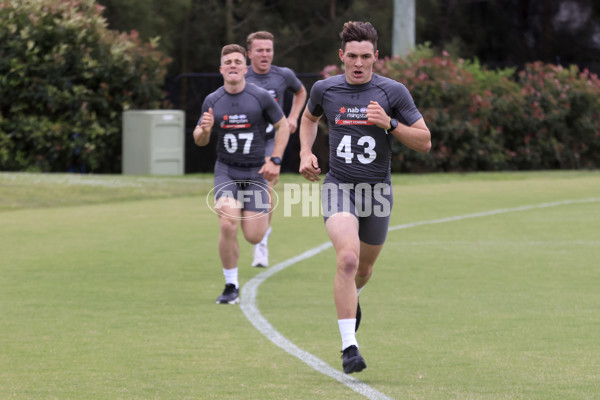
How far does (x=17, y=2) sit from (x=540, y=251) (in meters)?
16.1

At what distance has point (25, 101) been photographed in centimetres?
2647

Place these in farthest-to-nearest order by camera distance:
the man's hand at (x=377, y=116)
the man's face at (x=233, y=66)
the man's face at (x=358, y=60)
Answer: the man's face at (x=233, y=66) → the man's face at (x=358, y=60) → the man's hand at (x=377, y=116)

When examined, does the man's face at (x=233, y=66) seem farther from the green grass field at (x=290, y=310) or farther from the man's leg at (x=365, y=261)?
the man's leg at (x=365, y=261)

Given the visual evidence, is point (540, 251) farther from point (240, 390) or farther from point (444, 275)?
point (240, 390)

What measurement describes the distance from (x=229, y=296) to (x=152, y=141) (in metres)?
15.9

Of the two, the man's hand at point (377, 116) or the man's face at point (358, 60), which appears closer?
the man's hand at point (377, 116)

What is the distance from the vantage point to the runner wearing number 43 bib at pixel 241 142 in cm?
1085

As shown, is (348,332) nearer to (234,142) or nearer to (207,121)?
(207,121)

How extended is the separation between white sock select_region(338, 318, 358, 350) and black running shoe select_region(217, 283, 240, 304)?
311 centimetres

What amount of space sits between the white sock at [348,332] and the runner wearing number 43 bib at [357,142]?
12cm

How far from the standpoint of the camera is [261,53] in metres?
13.2

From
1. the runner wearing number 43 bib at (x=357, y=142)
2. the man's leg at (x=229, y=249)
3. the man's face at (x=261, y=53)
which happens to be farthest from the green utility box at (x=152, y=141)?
the runner wearing number 43 bib at (x=357, y=142)

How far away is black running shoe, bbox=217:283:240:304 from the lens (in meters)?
10.6

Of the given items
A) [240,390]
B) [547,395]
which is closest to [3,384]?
[240,390]
